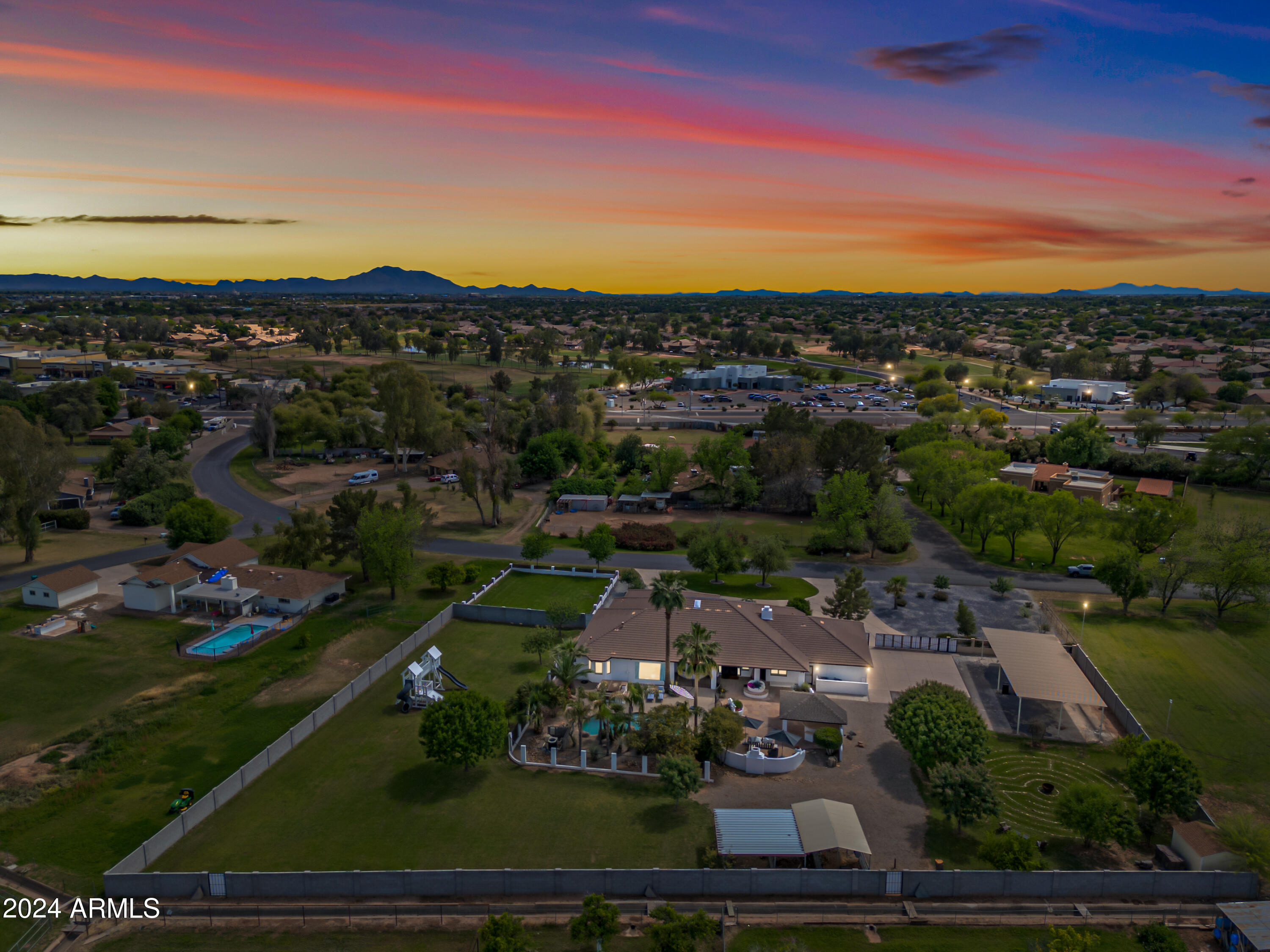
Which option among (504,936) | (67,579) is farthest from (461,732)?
(67,579)

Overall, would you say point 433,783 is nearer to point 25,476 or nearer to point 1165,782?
point 1165,782

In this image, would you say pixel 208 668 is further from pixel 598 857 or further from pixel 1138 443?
pixel 1138 443

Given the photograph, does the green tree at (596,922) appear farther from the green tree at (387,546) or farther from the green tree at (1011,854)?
the green tree at (387,546)

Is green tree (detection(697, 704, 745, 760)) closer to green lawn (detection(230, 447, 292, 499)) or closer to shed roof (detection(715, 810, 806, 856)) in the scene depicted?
shed roof (detection(715, 810, 806, 856))

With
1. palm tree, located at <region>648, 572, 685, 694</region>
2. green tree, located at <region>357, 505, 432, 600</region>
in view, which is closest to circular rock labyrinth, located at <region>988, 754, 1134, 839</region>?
palm tree, located at <region>648, 572, 685, 694</region>

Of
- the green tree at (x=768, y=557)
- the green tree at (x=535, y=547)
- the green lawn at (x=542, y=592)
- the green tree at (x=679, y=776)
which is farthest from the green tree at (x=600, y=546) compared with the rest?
the green tree at (x=679, y=776)

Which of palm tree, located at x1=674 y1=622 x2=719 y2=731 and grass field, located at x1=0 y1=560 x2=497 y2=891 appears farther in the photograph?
palm tree, located at x1=674 y1=622 x2=719 y2=731

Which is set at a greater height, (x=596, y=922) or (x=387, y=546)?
(x=387, y=546)
